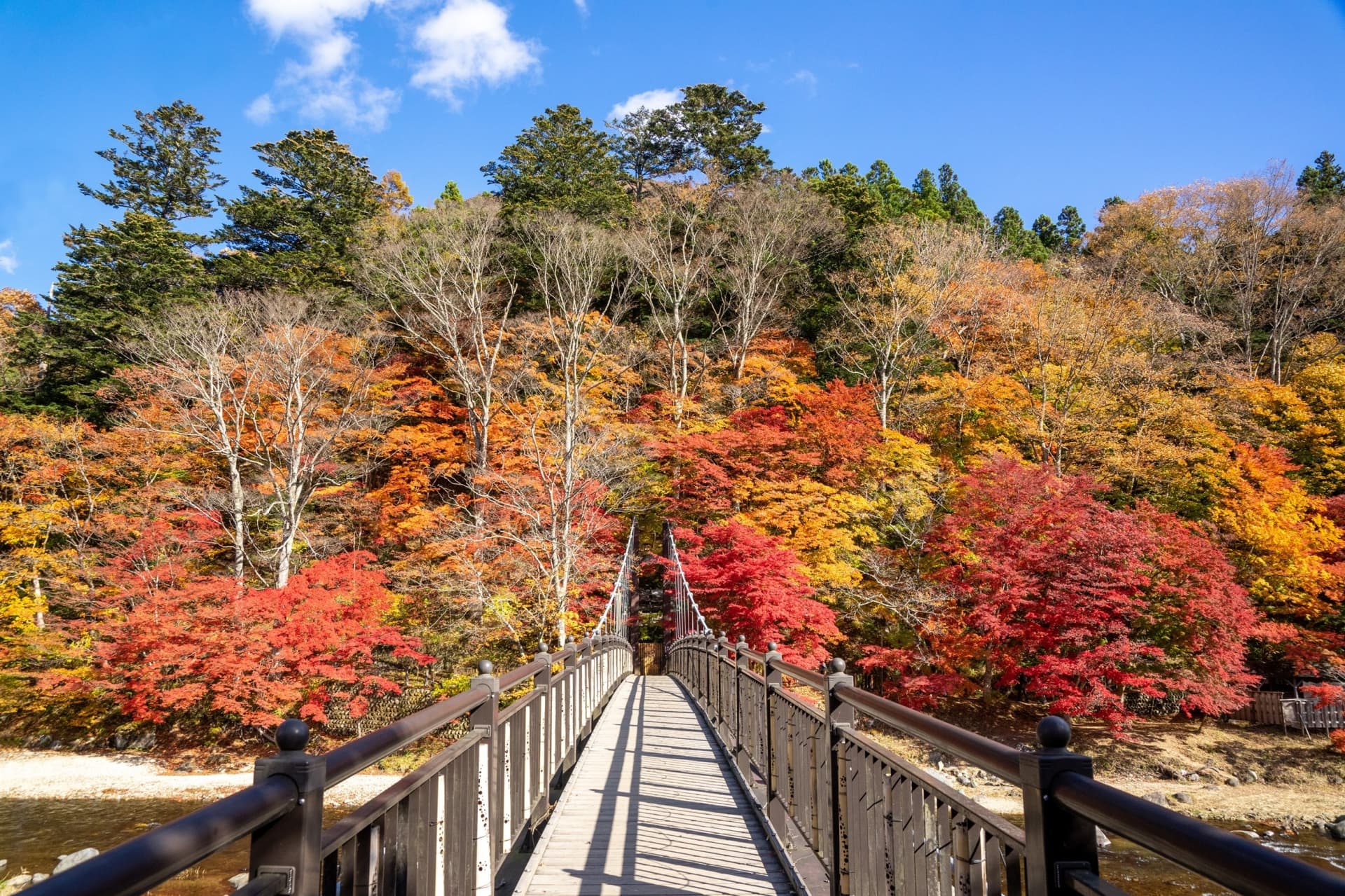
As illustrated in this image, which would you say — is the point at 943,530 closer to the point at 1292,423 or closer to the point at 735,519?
the point at 735,519

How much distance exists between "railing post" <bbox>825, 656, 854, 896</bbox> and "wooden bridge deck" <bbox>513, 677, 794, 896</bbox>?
864 millimetres

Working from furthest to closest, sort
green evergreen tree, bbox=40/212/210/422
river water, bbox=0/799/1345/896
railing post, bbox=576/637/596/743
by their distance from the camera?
green evergreen tree, bbox=40/212/210/422
river water, bbox=0/799/1345/896
railing post, bbox=576/637/596/743

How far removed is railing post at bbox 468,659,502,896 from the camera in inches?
119

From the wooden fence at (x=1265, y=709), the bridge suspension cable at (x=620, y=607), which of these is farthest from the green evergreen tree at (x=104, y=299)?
the wooden fence at (x=1265, y=709)

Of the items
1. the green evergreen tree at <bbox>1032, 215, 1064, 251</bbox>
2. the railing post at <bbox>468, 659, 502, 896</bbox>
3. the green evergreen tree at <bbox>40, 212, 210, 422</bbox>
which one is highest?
the green evergreen tree at <bbox>1032, 215, 1064, 251</bbox>

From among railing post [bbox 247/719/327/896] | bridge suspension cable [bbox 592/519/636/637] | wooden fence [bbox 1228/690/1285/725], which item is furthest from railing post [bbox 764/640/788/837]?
wooden fence [bbox 1228/690/1285/725]

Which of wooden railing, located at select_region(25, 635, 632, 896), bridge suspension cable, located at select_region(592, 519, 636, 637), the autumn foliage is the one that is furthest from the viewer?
bridge suspension cable, located at select_region(592, 519, 636, 637)

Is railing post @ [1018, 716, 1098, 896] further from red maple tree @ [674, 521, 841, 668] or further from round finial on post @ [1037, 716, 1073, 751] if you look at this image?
red maple tree @ [674, 521, 841, 668]

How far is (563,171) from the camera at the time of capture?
29656 mm

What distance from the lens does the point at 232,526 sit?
64.1ft

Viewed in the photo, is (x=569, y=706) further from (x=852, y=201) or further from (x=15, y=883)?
(x=852, y=201)

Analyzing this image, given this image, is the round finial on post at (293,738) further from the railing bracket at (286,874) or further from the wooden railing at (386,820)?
the railing bracket at (286,874)

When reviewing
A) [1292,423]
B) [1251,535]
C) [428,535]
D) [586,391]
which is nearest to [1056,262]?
[1292,423]

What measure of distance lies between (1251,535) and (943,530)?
629cm
